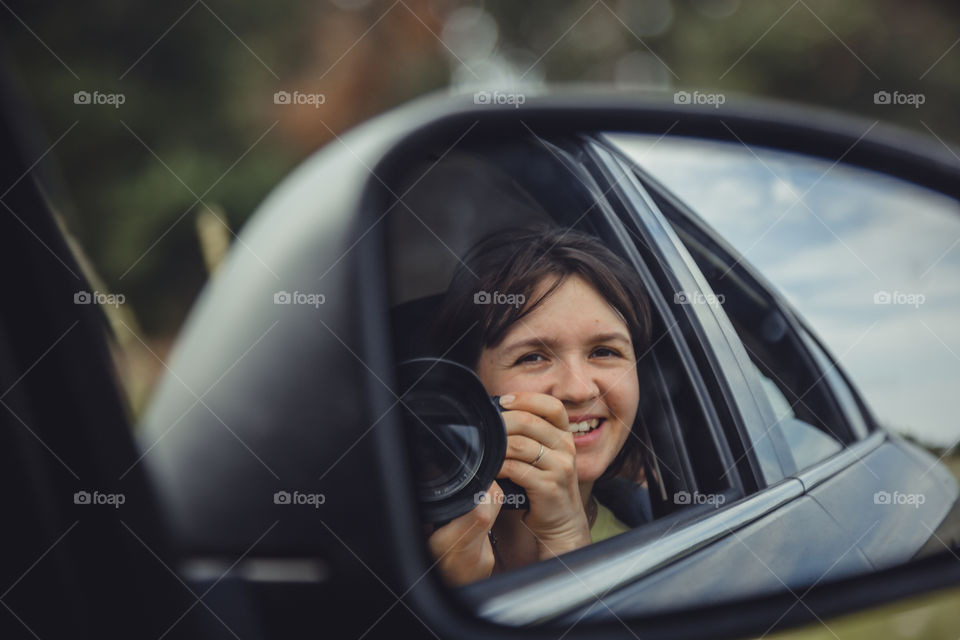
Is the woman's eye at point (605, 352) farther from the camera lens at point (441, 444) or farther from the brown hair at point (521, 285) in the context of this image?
the camera lens at point (441, 444)

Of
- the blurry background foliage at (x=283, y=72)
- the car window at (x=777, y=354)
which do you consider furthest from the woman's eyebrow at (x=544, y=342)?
the blurry background foliage at (x=283, y=72)

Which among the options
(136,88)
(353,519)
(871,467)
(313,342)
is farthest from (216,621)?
(136,88)

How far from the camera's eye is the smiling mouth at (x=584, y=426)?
4.12ft

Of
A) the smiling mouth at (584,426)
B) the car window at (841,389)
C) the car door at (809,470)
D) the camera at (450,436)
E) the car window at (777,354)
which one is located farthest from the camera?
the car window at (841,389)

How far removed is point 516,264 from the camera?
1.29m

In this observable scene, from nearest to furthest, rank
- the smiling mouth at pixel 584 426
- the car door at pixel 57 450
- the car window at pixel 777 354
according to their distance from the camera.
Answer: the car door at pixel 57 450 < the smiling mouth at pixel 584 426 < the car window at pixel 777 354

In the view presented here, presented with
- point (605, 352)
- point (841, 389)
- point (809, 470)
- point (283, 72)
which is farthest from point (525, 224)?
point (283, 72)

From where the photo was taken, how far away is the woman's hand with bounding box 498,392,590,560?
121cm

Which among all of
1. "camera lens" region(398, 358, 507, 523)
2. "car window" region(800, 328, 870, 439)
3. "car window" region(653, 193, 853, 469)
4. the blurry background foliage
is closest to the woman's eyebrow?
"camera lens" region(398, 358, 507, 523)

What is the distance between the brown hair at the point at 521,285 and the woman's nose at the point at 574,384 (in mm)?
103

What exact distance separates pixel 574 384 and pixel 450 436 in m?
0.22

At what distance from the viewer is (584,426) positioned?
1.27m

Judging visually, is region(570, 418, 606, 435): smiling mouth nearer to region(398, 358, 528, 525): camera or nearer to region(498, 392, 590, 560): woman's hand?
region(498, 392, 590, 560): woman's hand

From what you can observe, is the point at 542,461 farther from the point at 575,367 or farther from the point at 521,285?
the point at 521,285
